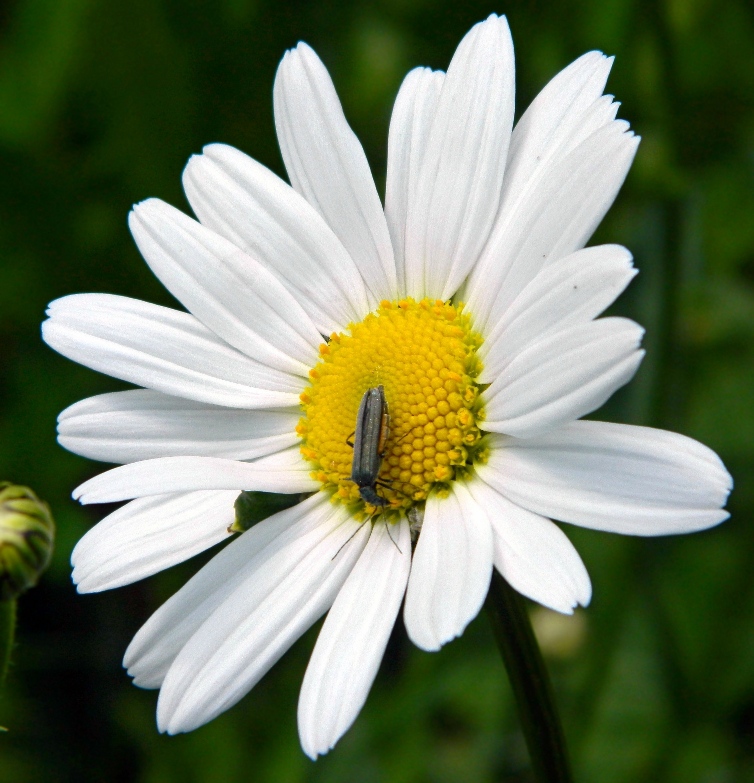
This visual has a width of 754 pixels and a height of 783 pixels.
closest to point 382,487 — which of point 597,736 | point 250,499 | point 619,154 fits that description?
point 250,499

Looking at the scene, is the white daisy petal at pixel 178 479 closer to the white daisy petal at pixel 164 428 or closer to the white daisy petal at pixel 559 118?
the white daisy petal at pixel 164 428

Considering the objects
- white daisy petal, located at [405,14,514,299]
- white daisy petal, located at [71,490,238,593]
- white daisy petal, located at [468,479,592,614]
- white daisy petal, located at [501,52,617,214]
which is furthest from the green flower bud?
white daisy petal, located at [501,52,617,214]

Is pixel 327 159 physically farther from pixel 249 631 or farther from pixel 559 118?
pixel 249 631

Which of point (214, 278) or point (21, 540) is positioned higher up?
point (214, 278)

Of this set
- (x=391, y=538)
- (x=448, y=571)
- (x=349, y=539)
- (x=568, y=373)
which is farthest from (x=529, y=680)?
(x=568, y=373)

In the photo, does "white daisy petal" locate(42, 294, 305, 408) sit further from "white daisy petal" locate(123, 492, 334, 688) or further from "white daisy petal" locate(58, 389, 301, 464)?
"white daisy petal" locate(123, 492, 334, 688)

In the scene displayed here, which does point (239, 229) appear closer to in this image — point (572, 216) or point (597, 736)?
point (572, 216)
